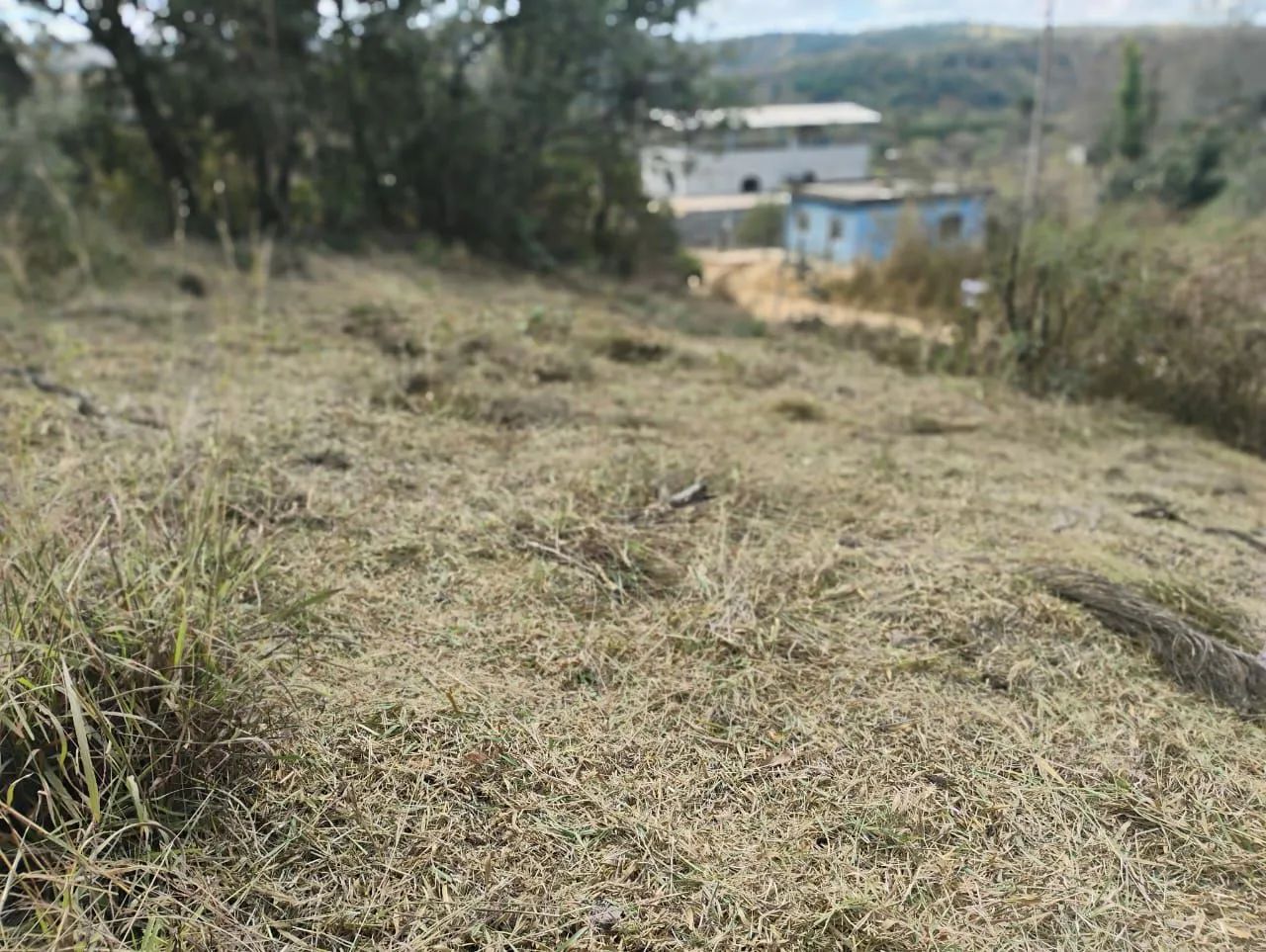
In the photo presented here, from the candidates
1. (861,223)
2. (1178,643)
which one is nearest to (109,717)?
(1178,643)

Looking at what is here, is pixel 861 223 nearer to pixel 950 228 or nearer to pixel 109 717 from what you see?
pixel 950 228

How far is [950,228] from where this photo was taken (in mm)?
9977

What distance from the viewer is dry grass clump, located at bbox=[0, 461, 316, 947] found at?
1.28 metres

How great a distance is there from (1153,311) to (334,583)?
381 cm

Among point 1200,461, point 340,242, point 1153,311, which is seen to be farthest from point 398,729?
point 340,242

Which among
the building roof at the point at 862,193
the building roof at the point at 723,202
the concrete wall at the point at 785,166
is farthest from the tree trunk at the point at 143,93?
the concrete wall at the point at 785,166

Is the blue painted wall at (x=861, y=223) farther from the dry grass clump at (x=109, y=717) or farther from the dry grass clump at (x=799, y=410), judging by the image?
the dry grass clump at (x=109, y=717)

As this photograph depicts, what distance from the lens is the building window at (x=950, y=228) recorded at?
9.56m

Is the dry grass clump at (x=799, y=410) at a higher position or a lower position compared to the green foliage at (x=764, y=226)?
higher

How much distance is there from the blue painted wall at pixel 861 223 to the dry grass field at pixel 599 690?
290 inches

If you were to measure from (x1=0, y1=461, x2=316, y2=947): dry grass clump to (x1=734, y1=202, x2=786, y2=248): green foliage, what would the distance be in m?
21.0

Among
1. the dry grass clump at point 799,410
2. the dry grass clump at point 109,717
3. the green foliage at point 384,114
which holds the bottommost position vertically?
the dry grass clump at point 799,410

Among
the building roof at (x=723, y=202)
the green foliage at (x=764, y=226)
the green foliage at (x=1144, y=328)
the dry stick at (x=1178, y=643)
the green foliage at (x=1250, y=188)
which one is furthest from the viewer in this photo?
the building roof at (x=723, y=202)

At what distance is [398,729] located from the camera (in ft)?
5.69
